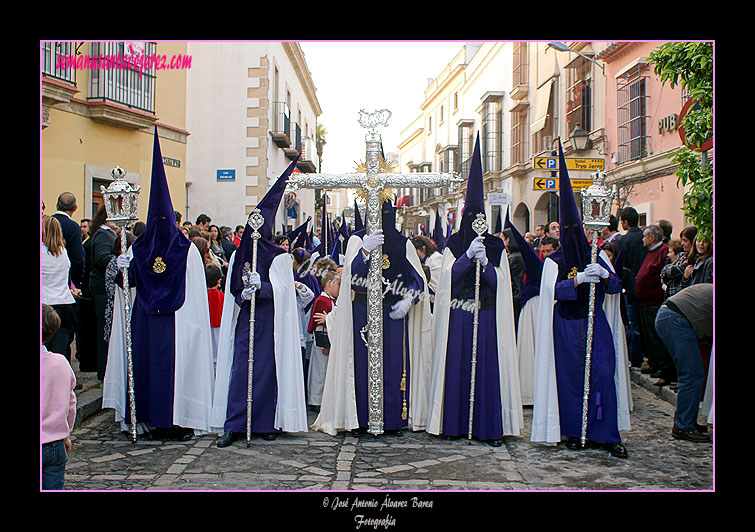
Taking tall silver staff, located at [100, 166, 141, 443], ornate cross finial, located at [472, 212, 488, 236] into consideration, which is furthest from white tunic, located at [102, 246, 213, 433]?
ornate cross finial, located at [472, 212, 488, 236]

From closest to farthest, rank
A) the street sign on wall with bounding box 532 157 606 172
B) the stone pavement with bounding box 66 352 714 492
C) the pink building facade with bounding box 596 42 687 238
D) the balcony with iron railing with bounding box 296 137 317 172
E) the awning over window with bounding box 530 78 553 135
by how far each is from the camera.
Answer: the stone pavement with bounding box 66 352 714 492 < the street sign on wall with bounding box 532 157 606 172 < the pink building facade with bounding box 596 42 687 238 < the awning over window with bounding box 530 78 553 135 < the balcony with iron railing with bounding box 296 137 317 172

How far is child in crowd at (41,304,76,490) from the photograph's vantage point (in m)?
3.43

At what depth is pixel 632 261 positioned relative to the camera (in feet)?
29.4

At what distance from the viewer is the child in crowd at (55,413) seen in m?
3.43

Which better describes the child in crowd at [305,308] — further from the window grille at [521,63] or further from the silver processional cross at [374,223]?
the window grille at [521,63]

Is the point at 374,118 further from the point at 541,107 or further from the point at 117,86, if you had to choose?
the point at 541,107

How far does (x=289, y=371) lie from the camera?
6.17m

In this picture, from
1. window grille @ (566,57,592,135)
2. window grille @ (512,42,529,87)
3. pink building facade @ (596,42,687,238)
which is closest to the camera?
pink building facade @ (596,42,687,238)

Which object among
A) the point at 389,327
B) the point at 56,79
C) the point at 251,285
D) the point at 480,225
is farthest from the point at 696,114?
the point at 56,79

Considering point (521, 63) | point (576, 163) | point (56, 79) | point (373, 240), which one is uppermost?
point (521, 63)

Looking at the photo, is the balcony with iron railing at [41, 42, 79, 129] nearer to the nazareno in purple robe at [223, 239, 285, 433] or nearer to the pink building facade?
the nazareno in purple robe at [223, 239, 285, 433]

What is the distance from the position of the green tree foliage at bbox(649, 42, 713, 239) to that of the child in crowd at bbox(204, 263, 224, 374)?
417 centimetres

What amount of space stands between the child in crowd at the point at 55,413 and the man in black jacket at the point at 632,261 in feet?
23.1

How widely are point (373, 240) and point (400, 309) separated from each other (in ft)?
2.21
